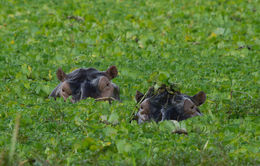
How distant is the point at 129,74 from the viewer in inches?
475

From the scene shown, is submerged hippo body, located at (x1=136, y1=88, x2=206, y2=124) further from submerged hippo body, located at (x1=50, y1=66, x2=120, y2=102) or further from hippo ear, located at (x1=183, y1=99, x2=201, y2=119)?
submerged hippo body, located at (x1=50, y1=66, x2=120, y2=102)

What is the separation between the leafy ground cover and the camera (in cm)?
612

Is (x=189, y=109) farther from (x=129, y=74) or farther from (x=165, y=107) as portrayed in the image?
(x=129, y=74)

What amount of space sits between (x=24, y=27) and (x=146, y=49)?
4.26 meters

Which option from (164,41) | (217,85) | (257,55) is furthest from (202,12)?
(217,85)

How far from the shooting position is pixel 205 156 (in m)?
5.69

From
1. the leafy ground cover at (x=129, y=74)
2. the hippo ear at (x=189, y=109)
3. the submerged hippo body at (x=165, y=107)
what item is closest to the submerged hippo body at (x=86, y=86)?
the leafy ground cover at (x=129, y=74)

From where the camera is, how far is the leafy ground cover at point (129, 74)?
6.12m

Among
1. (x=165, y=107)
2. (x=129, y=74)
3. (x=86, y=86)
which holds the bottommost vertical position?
(x=129, y=74)

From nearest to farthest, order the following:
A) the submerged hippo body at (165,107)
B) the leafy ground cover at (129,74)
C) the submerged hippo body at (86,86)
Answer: the leafy ground cover at (129,74) < the submerged hippo body at (165,107) < the submerged hippo body at (86,86)

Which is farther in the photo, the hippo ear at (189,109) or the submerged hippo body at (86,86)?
the submerged hippo body at (86,86)

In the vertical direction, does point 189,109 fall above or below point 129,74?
above

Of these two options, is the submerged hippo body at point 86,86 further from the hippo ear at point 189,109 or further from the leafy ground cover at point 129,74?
the hippo ear at point 189,109

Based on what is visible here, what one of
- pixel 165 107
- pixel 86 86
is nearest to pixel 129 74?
pixel 86 86
